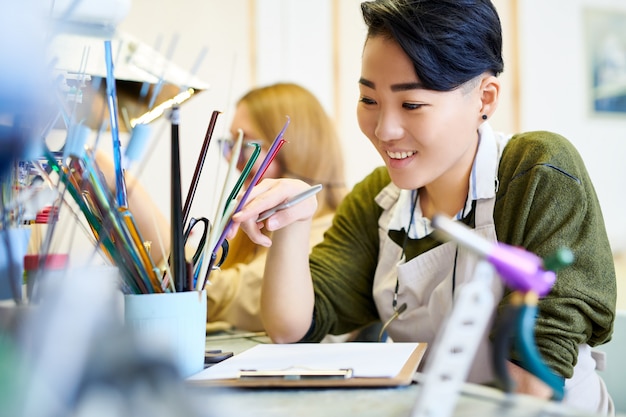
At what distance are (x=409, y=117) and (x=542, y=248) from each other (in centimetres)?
25

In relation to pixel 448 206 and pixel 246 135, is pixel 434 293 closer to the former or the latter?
pixel 448 206

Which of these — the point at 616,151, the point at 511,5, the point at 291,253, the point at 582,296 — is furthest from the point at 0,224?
the point at 616,151

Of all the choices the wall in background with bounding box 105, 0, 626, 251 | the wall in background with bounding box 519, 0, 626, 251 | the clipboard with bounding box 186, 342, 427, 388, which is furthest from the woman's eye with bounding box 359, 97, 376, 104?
the wall in background with bounding box 519, 0, 626, 251

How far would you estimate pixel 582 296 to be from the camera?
0.85 meters

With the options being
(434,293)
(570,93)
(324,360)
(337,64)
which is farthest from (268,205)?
(570,93)

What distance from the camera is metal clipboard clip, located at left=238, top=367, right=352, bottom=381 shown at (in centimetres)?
58

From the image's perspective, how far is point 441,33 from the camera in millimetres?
964

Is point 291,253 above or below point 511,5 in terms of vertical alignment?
below

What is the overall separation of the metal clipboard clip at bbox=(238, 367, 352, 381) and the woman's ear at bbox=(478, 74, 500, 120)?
1.93 feet

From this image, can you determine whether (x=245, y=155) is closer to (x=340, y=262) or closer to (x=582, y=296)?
(x=340, y=262)

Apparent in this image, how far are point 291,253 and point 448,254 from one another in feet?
0.80

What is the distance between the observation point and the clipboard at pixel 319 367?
0.57 m

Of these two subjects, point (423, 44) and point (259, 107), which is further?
point (259, 107)

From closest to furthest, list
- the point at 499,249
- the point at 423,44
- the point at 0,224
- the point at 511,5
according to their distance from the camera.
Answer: the point at 499,249
the point at 0,224
the point at 423,44
the point at 511,5
